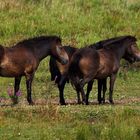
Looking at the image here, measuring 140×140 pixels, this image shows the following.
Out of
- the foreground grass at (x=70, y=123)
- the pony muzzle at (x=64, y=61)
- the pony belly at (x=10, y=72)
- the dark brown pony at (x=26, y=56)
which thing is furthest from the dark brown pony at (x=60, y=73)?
the foreground grass at (x=70, y=123)

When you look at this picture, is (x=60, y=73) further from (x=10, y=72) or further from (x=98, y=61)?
(x=10, y=72)

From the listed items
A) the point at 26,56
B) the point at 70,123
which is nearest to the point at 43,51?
the point at 26,56

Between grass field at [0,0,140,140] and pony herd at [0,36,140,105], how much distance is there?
21.6 inches

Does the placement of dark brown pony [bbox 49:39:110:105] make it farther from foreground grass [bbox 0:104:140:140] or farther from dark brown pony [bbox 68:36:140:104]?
foreground grass [bbox 0:104:140:140]


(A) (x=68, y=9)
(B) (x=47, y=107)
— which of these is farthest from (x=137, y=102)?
(A) (x=68, y=9)

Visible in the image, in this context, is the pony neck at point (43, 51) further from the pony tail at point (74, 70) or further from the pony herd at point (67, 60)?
the pony tail at point (74, 70)

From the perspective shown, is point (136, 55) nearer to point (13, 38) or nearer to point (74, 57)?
point (74, 57)

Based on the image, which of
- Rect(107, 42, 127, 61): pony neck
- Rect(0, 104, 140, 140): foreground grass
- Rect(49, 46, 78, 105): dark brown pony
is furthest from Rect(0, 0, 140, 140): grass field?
Rect(107, 42, 127, 61): pony neck

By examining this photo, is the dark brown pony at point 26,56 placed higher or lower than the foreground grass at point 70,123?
higher

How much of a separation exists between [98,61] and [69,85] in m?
4.68

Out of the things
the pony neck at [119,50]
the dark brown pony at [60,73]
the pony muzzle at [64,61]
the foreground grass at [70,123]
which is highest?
the pony neck at [119,50]

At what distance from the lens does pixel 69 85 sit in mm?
19953

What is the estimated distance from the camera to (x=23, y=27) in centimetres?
2461

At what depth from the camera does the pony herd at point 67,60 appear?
48.7 feet
